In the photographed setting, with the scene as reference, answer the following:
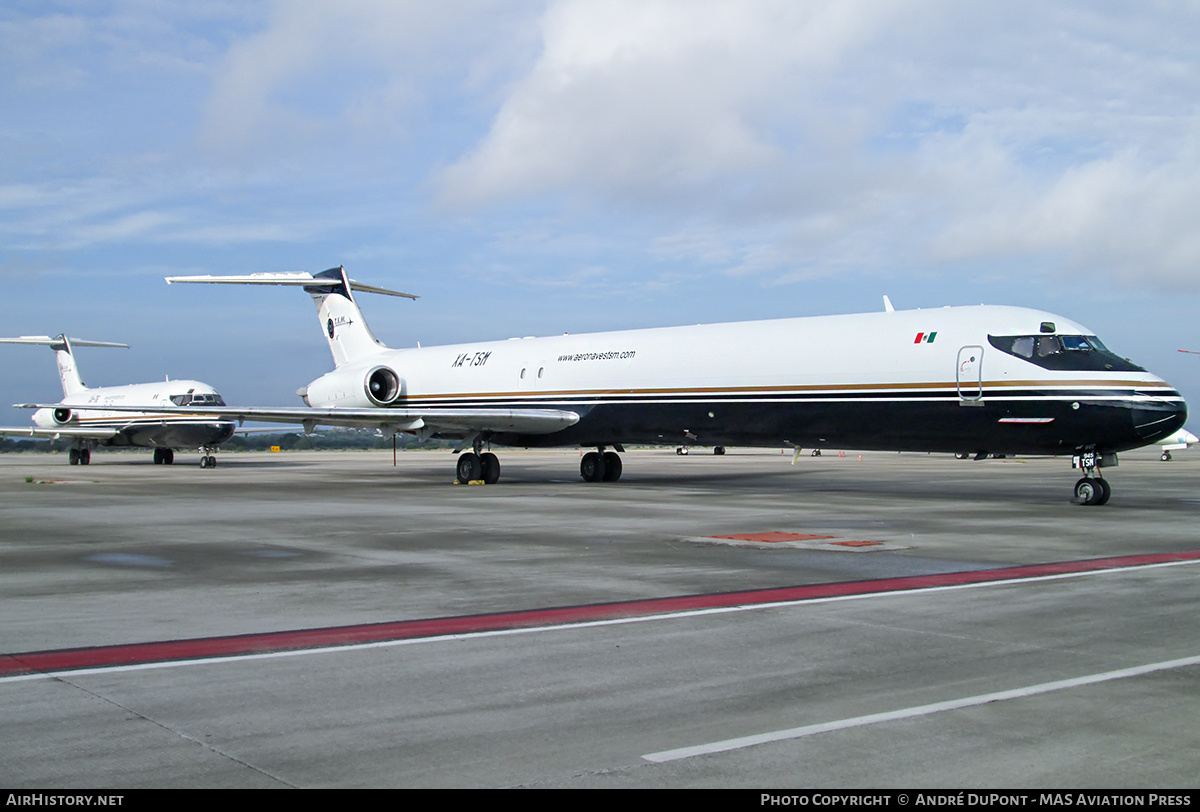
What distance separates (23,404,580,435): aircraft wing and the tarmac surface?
35.8 feet

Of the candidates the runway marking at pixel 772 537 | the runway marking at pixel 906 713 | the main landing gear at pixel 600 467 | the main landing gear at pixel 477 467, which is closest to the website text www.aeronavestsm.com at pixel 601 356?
the main landing gear at pixel 600 467

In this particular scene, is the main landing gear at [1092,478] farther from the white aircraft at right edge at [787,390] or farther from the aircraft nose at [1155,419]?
the aircraft nose at [1155,419]

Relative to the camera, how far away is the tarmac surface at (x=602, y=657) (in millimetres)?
4316

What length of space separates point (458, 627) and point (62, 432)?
41.0 m

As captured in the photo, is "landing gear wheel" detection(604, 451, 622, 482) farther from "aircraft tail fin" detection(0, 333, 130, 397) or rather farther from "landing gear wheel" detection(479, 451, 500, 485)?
"aircraft tail fin" detection(0, 333, 130, 397)

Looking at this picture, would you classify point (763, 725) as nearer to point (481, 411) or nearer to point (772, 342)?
point (772, 342)

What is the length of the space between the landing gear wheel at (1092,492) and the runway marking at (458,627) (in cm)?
848

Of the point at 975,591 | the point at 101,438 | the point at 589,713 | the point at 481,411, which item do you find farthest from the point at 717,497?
the point at 101,438

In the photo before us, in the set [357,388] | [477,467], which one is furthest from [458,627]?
[357,388]

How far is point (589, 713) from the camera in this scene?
16.6 ft

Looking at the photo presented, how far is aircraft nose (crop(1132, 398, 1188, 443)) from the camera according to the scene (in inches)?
646

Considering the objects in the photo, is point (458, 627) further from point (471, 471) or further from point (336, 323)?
point (336, 323)

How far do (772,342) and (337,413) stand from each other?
10.9 metres
